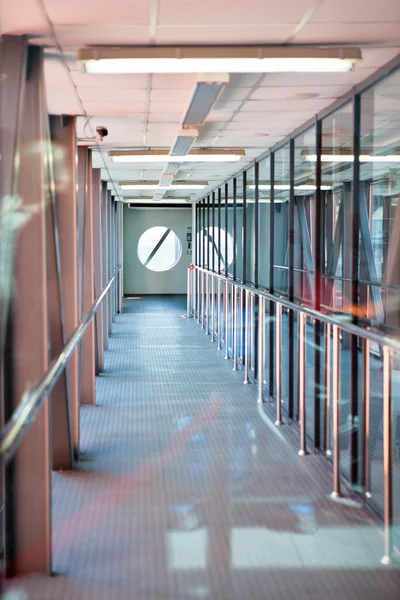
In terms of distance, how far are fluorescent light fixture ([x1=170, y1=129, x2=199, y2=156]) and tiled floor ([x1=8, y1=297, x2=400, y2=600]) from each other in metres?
1.99

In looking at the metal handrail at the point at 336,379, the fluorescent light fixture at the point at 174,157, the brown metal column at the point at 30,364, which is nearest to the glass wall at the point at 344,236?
the metal handrail at the point at 336,379

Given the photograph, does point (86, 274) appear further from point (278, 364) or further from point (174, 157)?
point (278, 364)

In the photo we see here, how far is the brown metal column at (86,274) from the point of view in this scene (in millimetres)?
5781

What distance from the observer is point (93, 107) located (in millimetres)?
4695

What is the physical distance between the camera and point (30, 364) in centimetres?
295

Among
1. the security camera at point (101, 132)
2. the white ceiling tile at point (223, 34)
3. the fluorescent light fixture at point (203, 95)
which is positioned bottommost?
the fluorescent light fixture at point (203, 95)

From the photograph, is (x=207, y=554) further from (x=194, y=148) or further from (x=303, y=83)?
(x=194, y=148)

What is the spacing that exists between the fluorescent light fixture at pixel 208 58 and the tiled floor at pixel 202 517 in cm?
197

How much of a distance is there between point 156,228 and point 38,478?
1653cm

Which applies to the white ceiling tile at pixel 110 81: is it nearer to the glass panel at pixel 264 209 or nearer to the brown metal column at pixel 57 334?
the brown metal column at pixel 57 334

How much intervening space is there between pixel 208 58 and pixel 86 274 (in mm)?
3092

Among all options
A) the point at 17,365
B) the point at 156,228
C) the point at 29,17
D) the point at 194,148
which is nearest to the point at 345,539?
the point at 17,365

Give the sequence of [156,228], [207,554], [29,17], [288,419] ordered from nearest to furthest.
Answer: [29,17] < [207,554] < [288,419] < [156,228]

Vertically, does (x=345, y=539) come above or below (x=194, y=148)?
below
